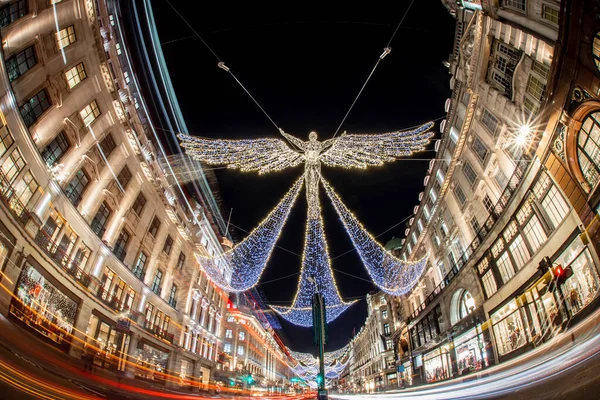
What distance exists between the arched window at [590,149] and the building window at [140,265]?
85.4ft

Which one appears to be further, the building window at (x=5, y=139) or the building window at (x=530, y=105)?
the building window at (x=530, y=105)

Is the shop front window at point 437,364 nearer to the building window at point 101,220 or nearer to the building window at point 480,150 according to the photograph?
the building window at point 480,150

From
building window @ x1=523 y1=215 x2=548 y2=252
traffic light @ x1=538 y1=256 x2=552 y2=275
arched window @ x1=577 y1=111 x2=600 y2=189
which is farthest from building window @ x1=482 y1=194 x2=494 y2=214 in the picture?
arched window @ x1=577 y1=111 x2=600 y2=189

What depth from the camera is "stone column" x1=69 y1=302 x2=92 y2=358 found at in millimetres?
14631

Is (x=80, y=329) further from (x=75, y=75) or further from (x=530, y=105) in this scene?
(x=530, y=105)

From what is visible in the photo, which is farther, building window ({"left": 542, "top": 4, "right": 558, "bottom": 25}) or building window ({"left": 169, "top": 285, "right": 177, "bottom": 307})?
building window ({"left": 169, "top": 285, "right": 177, "bottom": 307})

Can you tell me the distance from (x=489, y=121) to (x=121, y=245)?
88.5 ft

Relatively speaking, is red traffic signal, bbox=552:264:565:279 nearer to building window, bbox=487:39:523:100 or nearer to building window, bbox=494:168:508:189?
building window, bbox=494:168:508:189

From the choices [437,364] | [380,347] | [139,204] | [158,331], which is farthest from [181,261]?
[380,347]

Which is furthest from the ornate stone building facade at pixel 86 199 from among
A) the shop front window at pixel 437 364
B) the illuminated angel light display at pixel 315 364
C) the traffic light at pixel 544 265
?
the illuminated angel light display at pixel 315 364

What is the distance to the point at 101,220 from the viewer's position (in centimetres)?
1820

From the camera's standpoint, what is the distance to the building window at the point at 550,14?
496 inches

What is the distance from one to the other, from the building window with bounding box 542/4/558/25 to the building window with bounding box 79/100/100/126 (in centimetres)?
2494

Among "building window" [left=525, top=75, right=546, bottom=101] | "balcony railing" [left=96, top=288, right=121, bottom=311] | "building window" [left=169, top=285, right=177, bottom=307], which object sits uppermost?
"building window" [left=525, top=75, right=546, bottom=101]
